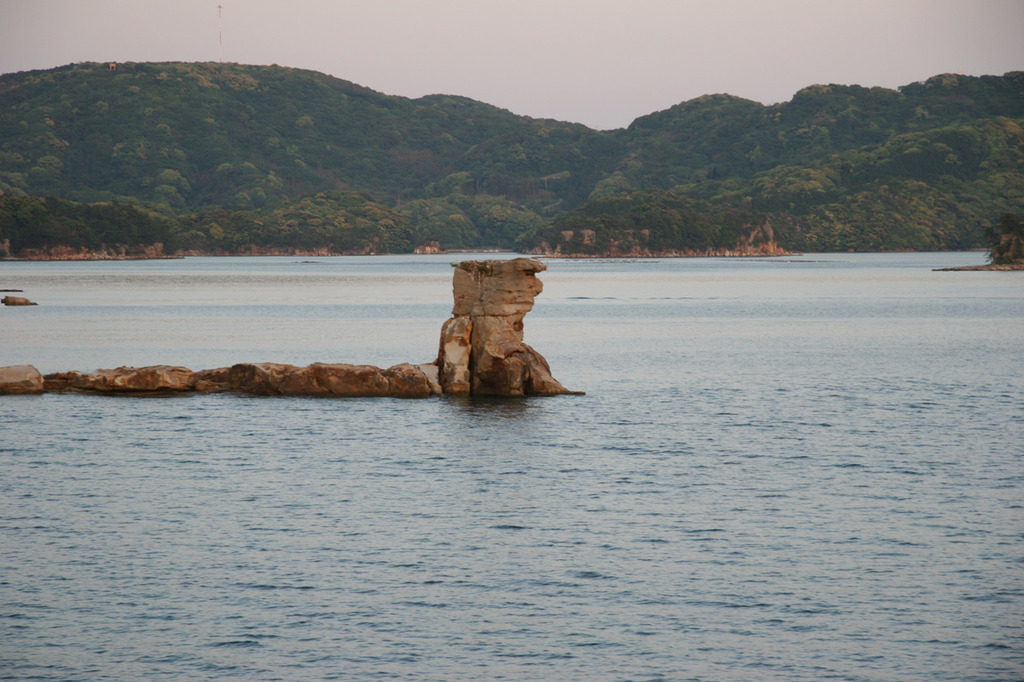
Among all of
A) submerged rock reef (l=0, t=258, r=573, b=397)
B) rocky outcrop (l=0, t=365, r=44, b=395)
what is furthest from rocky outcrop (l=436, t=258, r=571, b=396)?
rocky outcrop (l=0, t=365, r=44, b=395)

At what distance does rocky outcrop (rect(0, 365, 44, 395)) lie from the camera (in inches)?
1887

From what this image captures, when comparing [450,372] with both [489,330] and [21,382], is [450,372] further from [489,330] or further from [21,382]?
[21,382]

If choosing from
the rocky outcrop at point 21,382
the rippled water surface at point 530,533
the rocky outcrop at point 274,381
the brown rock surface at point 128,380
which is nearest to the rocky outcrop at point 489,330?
the rocky outcrop at point 274,381

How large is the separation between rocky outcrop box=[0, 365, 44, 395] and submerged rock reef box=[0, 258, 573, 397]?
0.14ft

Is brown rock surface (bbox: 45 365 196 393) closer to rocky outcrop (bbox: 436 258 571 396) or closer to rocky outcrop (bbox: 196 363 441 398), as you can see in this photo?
rocky outcrop (bbox: 196 363 441 398)

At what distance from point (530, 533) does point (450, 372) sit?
23102 mm

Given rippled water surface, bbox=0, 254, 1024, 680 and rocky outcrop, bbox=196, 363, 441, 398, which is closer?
rippled water surface, bbox=0, 254, 1024, 680

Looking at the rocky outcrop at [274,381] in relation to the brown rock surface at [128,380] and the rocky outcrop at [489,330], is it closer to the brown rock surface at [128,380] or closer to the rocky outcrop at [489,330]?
the brown rock surface at [128,380]

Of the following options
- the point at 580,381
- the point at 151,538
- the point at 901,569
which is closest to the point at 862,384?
the point at 580,381

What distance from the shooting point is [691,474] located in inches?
1234

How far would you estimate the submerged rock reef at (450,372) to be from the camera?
46.7 meters

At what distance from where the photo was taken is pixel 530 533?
24.7m

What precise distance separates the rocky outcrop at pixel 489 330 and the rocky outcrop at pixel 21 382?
1857 centimetres

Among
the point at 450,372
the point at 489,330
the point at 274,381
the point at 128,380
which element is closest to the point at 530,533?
the point at 489,330
